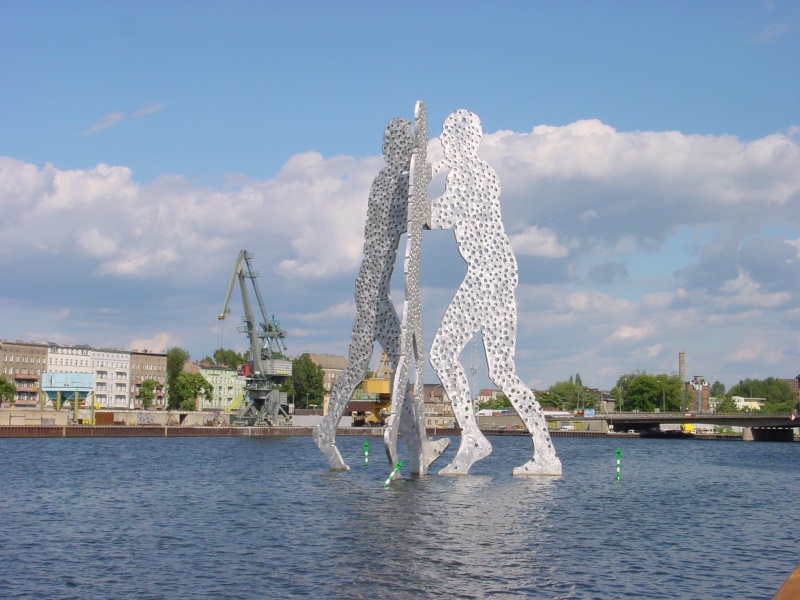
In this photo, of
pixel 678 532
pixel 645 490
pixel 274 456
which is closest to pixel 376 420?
pixel 274 456

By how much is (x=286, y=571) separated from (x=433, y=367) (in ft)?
49.2

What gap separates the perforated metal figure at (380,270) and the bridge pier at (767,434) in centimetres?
7733

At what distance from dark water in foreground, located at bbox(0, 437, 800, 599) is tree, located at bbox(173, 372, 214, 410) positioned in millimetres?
75886

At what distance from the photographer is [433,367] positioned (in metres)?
32.6

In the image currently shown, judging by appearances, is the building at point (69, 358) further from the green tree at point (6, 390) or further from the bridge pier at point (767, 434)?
the bridge pier at point (767, 434)

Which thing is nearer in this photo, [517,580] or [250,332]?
[517,580]

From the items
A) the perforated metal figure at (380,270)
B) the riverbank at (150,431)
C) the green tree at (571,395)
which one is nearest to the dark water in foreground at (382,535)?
the perforated metal figure at (380,270)

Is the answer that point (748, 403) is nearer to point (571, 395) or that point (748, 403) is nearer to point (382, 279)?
point (571, 395)

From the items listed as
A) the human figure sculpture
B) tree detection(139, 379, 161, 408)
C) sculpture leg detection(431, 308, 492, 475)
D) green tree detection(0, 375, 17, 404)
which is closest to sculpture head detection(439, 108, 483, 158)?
the human figure sculpture

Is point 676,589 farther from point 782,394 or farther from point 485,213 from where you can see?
point 782,394

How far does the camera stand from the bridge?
88938 millimetres

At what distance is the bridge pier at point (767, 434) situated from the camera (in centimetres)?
10059

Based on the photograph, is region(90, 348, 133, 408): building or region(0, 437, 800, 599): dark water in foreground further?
region(90, 348, 133, 408): building

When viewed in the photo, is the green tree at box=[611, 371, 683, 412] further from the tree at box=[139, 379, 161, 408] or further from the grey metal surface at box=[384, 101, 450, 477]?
the grey metal surface at box=[384, 101, 450, 477]
